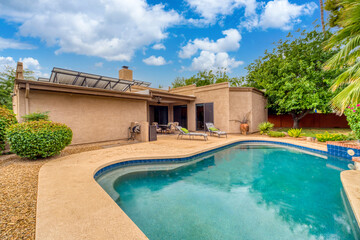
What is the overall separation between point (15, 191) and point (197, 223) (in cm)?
359

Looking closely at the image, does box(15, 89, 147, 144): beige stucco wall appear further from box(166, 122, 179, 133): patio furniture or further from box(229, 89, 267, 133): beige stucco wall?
box(229, 89, 267, 133): beige stucco wall

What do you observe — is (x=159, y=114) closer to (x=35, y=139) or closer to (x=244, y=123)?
(x=244, y=123)

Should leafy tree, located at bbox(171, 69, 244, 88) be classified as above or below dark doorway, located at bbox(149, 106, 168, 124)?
above

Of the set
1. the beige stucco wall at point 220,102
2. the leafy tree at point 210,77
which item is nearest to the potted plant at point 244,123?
the beige stucco wall at point 220,102

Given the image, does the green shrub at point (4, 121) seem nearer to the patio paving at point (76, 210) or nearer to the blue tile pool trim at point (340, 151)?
the patio paving at point (76, 210)

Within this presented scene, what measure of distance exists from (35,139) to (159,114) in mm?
11598

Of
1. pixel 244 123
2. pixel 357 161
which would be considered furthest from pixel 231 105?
pixel 357 161

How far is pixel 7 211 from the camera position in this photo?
8.40 ft

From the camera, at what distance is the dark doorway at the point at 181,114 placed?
50.2ft

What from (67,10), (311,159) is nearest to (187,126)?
(311,159)

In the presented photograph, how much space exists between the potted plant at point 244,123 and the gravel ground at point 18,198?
11.4 meters

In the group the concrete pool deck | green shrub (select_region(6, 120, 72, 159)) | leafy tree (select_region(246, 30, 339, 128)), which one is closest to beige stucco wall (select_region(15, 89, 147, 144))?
green shrub (select_region(6, 120, 72, 159))

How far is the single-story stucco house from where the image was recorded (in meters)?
7.04

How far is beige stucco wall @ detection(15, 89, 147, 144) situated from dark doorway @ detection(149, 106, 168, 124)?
5237 mm
